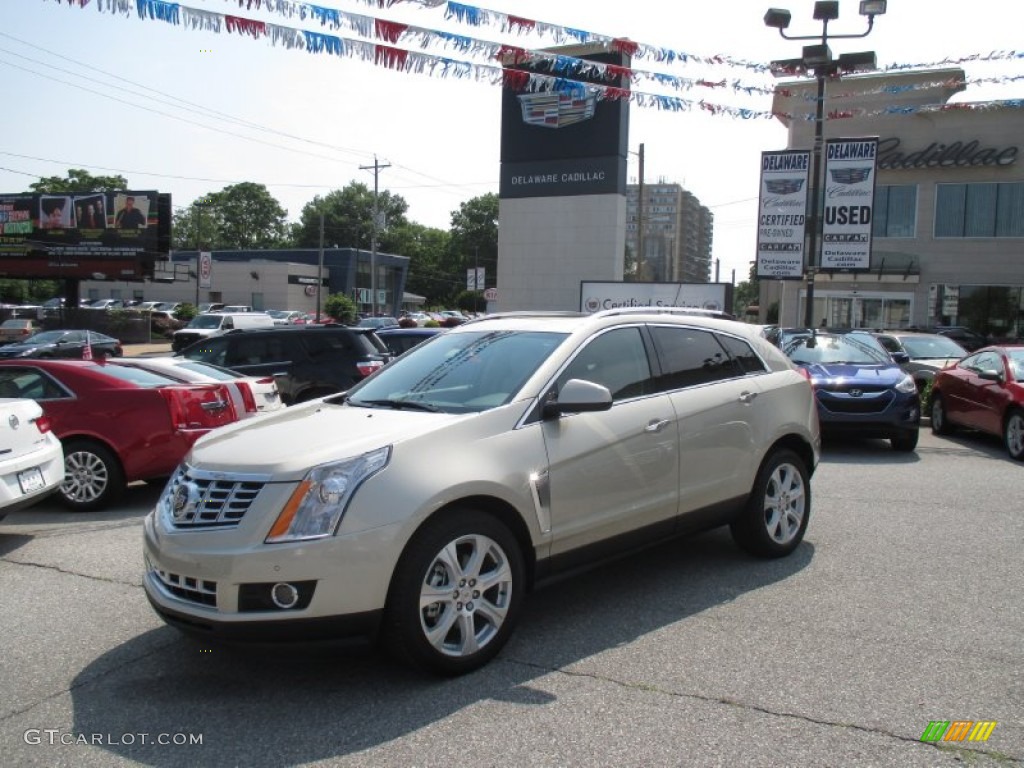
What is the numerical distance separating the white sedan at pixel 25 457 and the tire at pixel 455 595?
150 inches

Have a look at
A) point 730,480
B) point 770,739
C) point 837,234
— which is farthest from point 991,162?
point 770,739

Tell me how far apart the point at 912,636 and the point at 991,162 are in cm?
3381

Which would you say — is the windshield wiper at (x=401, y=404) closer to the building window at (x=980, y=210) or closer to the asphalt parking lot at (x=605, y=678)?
the asphalt parking lot at (x=605, y=678)

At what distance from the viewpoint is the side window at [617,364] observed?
4766 mm

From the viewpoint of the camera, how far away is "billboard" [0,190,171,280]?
1650 inches

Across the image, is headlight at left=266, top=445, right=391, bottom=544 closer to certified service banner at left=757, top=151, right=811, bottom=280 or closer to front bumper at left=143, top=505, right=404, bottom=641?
front bumper at left=143, top=505, right=404, bottom=641

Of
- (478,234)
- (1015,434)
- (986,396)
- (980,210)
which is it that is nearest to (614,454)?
(1015,434)

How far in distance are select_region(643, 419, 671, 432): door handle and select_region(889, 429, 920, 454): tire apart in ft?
23.1

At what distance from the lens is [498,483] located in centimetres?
399

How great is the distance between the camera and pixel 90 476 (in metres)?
7.57

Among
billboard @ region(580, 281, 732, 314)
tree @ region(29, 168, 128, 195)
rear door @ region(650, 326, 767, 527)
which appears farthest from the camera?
tree @ region(29, 168, 128, 195)

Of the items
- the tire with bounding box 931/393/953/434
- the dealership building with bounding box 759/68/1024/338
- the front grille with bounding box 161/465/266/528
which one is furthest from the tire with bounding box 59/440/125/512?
the dealership building with bounding box 759/68/1024/338

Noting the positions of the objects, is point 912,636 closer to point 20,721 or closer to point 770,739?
point 770,739

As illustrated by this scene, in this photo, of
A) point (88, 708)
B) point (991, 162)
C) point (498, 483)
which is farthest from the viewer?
point (991, 162)
